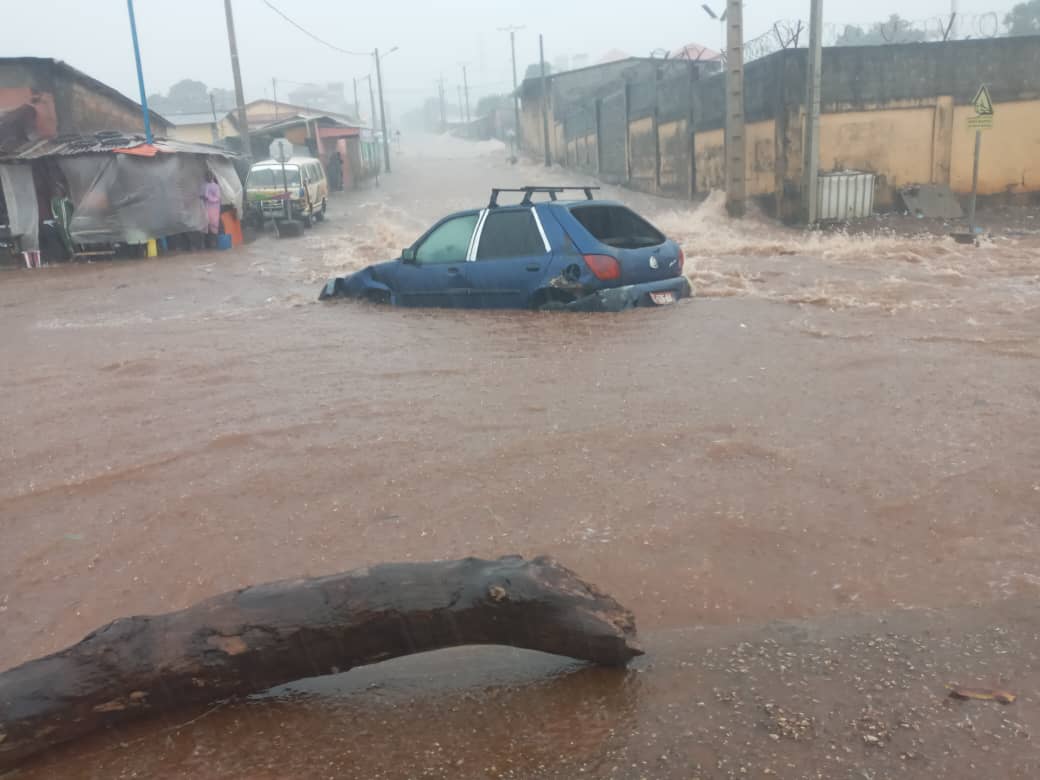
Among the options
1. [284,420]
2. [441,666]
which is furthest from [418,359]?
[441,666]

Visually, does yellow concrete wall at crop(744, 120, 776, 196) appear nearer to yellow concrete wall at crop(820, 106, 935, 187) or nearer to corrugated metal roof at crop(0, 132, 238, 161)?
yellow concrete wall at crop(820, 106, 935, 187)

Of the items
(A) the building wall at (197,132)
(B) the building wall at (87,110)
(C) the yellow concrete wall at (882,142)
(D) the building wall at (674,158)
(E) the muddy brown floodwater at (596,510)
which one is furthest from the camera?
(A) the building wall at (197,132)

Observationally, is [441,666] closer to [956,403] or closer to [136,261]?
[956,403]

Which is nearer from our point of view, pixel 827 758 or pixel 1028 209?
pixel 827 758

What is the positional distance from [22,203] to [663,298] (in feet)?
52.9

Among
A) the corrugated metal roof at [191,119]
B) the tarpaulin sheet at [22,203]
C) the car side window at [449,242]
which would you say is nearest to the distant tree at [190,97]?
the corrugated metal roof at [191,119]

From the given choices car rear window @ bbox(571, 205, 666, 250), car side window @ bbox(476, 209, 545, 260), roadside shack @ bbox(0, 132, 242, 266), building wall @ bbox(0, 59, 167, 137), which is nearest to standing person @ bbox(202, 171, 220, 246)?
roadside shack @ bbox(0, 132, 242, 266)

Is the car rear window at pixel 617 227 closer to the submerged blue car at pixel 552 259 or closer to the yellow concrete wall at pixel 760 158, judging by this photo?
the submerged blue car at pixel 552 259

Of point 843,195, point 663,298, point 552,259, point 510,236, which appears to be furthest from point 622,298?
point 843,195

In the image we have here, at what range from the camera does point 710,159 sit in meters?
24.2

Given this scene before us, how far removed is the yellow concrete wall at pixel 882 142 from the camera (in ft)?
61.1

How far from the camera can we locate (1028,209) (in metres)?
18.5

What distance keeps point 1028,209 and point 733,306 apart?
1274 cm

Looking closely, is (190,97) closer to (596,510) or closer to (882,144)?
(882,144)
